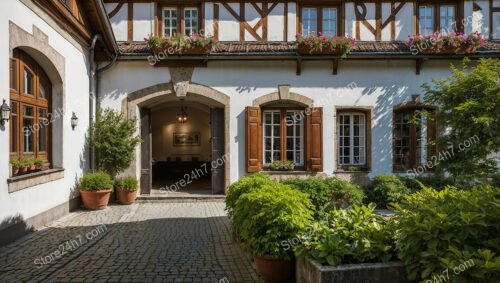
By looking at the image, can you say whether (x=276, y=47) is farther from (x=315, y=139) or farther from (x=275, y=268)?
(x=275, y=268)

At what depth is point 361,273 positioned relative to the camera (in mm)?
3102

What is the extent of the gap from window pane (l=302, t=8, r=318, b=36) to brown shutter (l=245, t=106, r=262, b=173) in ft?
9.49

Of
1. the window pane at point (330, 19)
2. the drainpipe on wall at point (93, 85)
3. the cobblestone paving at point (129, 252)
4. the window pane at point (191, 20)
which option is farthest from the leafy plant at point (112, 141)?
the window pane at point (330, 19)

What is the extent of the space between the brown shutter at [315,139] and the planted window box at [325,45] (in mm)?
1614

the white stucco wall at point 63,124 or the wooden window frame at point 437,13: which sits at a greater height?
the wooden window frame at point 437,13

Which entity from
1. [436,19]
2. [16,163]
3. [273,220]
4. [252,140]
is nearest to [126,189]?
[16,163]

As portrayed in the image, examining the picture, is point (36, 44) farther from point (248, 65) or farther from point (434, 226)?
point (434, 226)

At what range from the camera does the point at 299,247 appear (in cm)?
362

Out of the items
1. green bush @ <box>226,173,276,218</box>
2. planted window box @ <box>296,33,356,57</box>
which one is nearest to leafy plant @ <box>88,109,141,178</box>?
green bush @ <box>226,173,276,218</box>

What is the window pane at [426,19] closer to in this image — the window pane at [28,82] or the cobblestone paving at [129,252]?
the cobblestone paving at [129,252]

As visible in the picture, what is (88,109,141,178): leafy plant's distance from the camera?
9.06 metres

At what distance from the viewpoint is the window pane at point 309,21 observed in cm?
1022

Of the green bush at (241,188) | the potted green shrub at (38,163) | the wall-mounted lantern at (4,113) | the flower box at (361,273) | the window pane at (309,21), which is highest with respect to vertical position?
the window pane at (309,21)

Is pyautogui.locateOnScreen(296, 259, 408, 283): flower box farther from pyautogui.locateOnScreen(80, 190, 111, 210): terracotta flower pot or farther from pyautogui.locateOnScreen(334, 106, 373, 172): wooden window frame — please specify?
pyautogui.locateOnScreen(334, 106, 373, 172): wooden window frame
